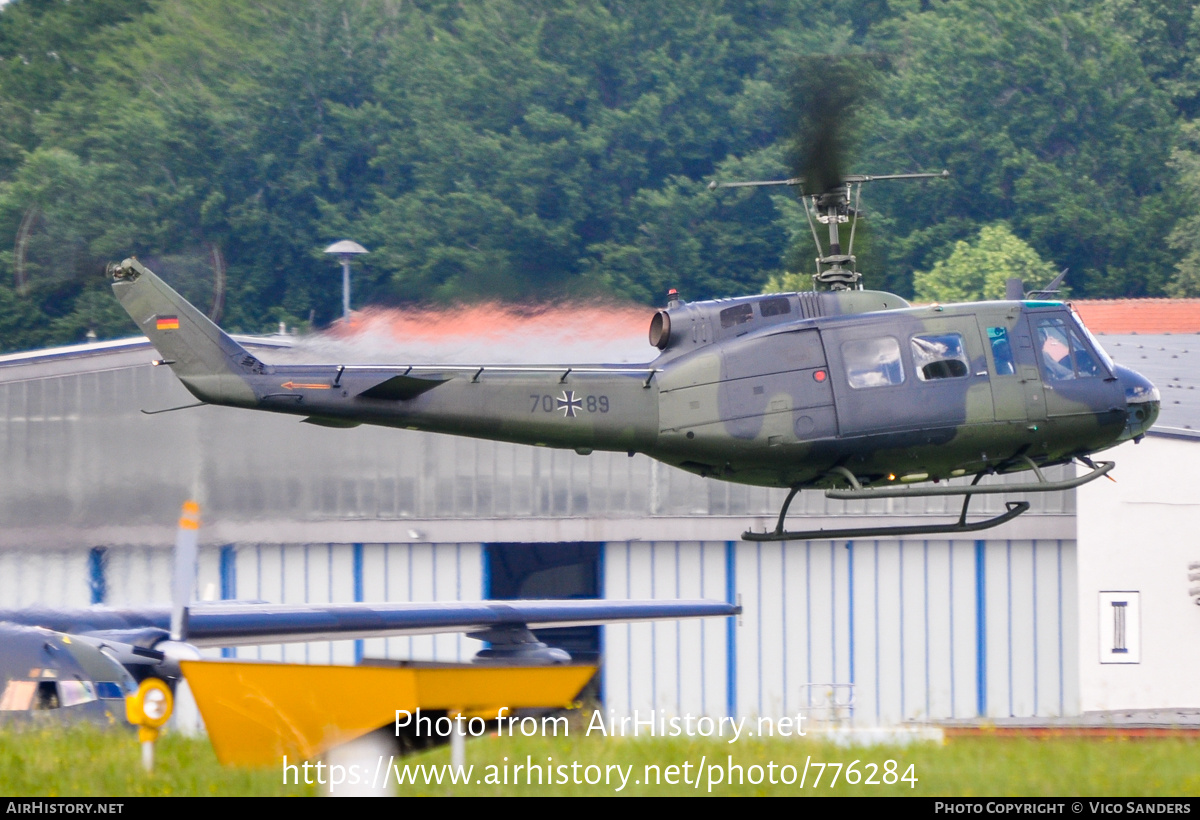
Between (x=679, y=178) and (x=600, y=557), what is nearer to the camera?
(x=600, y=557)

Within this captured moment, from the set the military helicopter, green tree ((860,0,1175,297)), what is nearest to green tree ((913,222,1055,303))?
green tree ((860,0,1175,297))

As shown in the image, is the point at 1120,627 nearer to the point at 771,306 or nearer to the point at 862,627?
the point at 862,627

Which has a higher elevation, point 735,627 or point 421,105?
point 421,105

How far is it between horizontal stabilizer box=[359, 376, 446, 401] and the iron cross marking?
1.19 meters

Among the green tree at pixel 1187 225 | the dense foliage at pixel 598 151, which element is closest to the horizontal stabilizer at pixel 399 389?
the dense foliage at pixel 598 151

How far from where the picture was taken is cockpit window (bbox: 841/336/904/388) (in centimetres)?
1357

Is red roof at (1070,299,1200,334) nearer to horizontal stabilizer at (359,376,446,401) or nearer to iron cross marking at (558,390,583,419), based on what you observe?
iron cross marking at (558,390,583,419)

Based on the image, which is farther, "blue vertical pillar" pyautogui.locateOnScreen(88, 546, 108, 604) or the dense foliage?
the dense foliage

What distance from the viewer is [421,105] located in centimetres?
6269

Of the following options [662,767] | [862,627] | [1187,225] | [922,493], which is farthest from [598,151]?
[662,767]

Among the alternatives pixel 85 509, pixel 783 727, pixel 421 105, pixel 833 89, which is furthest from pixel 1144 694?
pixel 421 105

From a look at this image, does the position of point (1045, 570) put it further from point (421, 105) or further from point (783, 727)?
point (421, 105)

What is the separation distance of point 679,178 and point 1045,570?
34981 millimetres

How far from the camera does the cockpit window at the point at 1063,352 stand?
14.0 metres
